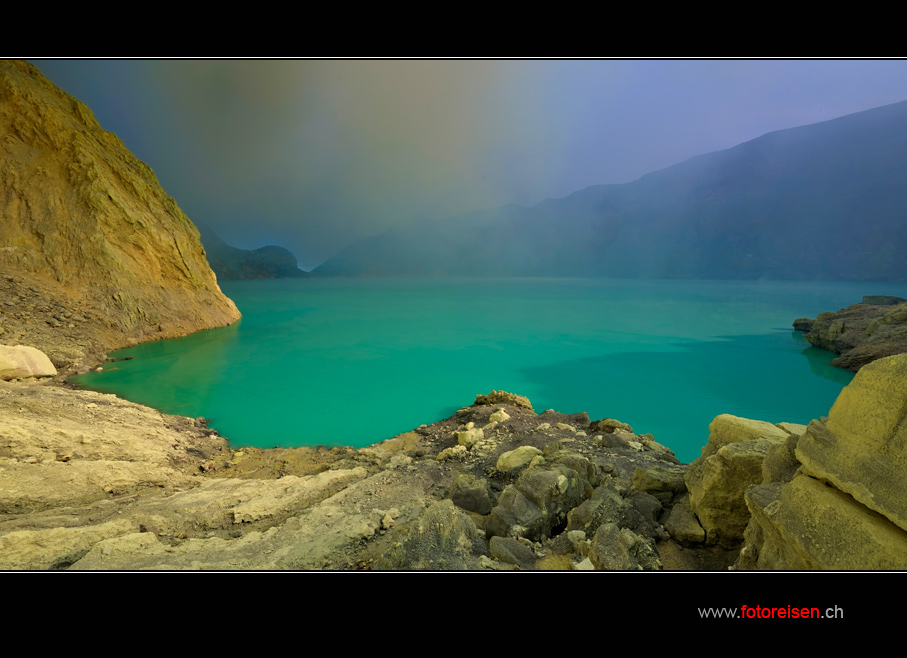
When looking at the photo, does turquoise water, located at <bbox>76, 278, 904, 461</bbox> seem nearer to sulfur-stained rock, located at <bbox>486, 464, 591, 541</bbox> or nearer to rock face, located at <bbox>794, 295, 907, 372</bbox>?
rock face, located at <bbox>794, 295, 907, 372</bbox>

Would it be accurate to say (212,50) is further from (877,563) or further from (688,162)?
(688,162)

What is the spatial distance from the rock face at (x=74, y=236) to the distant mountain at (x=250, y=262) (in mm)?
91999

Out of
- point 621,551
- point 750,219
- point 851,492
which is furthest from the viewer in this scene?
point 750,219

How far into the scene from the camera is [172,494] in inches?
164

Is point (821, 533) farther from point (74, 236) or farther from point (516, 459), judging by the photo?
point (74, 236)

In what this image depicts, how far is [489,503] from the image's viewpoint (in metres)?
3.43

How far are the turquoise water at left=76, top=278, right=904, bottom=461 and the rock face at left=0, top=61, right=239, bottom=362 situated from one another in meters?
1.78

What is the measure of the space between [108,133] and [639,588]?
87.1 feet

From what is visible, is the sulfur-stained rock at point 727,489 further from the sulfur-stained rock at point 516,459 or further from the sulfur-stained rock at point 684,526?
the sulfur-stained rock at point 516,459

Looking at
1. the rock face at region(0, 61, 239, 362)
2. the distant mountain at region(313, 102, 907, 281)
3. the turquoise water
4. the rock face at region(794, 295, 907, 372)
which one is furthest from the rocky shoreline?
the distant mountain at region(313, 102, 907, 281)

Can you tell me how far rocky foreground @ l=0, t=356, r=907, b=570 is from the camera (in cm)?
164

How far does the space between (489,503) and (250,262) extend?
13709 cm

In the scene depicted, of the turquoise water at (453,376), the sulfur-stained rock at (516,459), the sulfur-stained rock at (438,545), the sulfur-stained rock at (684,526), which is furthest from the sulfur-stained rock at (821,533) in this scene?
the turquoise water at (453,376)

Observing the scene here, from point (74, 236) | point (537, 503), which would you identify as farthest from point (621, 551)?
point (74, 236)
